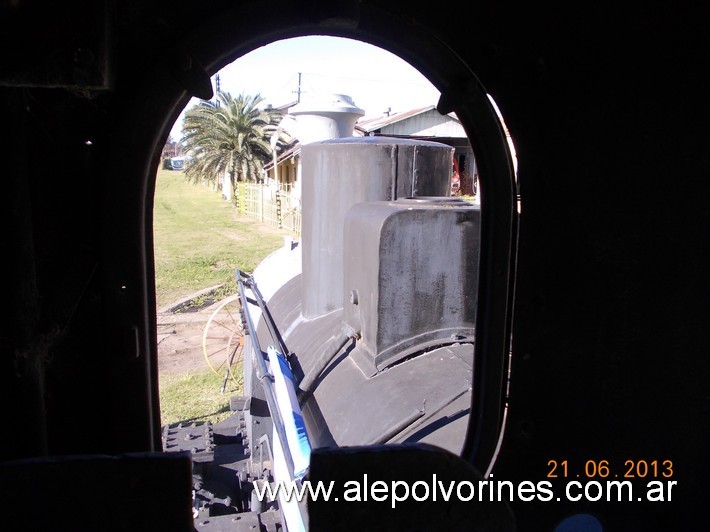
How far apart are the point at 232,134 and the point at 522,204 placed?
29.7 m

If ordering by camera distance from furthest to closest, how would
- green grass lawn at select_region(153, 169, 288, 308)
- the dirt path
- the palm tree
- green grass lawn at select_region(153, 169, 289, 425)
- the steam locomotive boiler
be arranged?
1. the palm tree
2. green grass lawn at select_region(153, 169, 288, 308)
3. the dirt path
4. green grass lawn at select_region(153, 169, 289, 425)
5. the steam locomotive boiler

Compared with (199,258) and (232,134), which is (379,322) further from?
(232,134)

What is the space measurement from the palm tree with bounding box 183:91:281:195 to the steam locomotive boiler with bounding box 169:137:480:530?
2509cm

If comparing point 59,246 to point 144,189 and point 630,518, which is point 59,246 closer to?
point 144,189

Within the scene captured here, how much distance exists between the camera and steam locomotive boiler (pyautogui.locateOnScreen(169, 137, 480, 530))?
3.24 meters

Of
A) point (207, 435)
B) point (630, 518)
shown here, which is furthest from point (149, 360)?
point (207, 435)

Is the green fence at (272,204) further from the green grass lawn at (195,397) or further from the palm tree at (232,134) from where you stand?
the green grass lawn at (195,397)

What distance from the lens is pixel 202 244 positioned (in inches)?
851

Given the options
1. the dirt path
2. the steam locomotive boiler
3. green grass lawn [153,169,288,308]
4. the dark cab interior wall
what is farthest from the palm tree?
the dark cab interior wall

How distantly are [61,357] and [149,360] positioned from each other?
0.53ft

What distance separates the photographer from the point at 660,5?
132 cm
